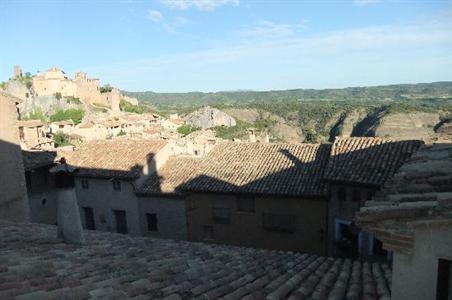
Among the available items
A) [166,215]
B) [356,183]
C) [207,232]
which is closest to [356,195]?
[356,183]

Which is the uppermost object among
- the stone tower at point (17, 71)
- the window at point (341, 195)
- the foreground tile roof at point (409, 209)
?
the stone tower at point (17, 71)

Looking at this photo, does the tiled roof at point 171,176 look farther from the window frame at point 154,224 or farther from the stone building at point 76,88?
the stone building at point 76,88

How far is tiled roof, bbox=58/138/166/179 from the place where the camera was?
2053 centimetres

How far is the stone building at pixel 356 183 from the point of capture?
14.9 metres

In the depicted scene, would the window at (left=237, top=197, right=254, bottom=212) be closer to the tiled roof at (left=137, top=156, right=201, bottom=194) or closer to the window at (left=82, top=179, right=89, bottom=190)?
the tiled roof at (left=137, top=156, right=201, bottom=194)

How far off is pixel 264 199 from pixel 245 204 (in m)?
1.02

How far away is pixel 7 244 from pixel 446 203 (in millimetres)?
6625

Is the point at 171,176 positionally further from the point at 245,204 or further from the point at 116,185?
the point at 245,204

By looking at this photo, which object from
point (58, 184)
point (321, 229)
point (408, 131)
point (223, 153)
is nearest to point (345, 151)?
point (321, 229)

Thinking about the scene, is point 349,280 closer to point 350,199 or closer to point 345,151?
point 350,199

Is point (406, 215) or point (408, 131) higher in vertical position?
point (406, 215)

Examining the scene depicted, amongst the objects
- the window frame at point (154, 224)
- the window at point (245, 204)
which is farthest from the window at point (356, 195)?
the window frame at point (154, 224)

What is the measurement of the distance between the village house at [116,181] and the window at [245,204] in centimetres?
547

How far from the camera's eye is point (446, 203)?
3.73 metres
